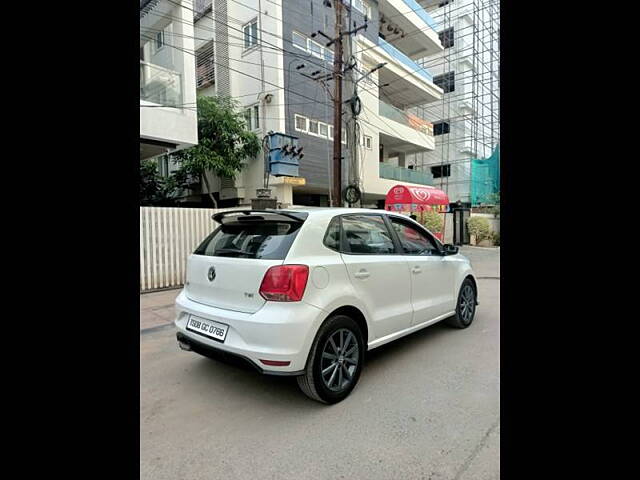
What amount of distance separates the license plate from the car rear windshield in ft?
1.82

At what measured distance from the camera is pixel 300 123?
1305cm

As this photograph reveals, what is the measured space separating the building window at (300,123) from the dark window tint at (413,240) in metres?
9.71

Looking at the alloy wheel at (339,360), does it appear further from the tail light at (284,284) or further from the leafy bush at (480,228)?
the leafy bush at (480,228)

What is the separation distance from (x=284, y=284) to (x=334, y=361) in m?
0.79

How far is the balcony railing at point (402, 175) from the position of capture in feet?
56.3

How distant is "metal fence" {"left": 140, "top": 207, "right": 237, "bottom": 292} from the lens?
7121 mm

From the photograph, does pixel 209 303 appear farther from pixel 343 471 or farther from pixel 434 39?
pixel 434 39

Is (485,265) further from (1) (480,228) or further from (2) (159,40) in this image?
(2) (159,40)

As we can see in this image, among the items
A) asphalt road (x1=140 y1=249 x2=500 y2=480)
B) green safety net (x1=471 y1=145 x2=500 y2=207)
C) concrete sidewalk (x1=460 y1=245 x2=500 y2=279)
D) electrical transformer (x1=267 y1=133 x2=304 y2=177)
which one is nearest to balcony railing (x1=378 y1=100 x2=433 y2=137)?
green safety net (x1=471 y1=145 x2=500 y2=207)

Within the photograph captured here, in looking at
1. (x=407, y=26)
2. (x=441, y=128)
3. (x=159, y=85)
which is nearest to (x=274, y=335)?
(x=159, y=85)

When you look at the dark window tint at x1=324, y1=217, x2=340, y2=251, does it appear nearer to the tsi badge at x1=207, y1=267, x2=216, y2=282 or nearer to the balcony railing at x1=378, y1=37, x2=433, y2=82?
the tsi badge at x1=207, y1=267, x2=216, y2=282
